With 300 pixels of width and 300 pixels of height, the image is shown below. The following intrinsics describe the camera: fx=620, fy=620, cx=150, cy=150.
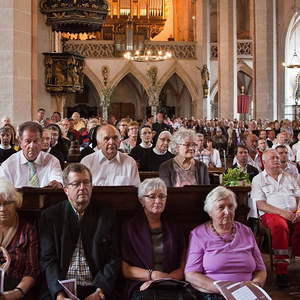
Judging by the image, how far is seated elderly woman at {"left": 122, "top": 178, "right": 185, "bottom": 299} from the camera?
4.29 metres

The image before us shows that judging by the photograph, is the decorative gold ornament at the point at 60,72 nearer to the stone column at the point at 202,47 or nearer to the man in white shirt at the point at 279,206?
the man in white shirt at the point at 279,206

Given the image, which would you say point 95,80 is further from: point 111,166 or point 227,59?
point 111,166

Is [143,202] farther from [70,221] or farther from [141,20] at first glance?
[141,20]

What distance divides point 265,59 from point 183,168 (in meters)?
17.3

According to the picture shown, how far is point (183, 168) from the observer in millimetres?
5977

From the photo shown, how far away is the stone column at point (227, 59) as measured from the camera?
88.7 ft

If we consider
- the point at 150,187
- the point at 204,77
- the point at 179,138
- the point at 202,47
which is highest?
the point at 202,47

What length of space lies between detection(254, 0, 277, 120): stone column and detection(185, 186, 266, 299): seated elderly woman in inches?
730

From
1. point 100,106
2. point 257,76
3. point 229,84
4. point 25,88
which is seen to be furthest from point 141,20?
point 25,88

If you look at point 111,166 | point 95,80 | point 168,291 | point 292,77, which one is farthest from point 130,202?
point 292,77

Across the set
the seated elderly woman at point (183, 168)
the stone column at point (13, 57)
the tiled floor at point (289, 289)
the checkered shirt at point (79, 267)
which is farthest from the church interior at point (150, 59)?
the checkered shirt at point (79, 267)

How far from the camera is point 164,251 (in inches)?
171

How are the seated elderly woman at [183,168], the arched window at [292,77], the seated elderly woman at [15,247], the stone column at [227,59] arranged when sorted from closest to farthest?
the seated elderly woman at [15,247] < the seated elderly woman at [183,168] < the stone column at [227,59] < the arched window at [292,77]

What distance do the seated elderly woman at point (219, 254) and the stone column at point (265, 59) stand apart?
18535mm
